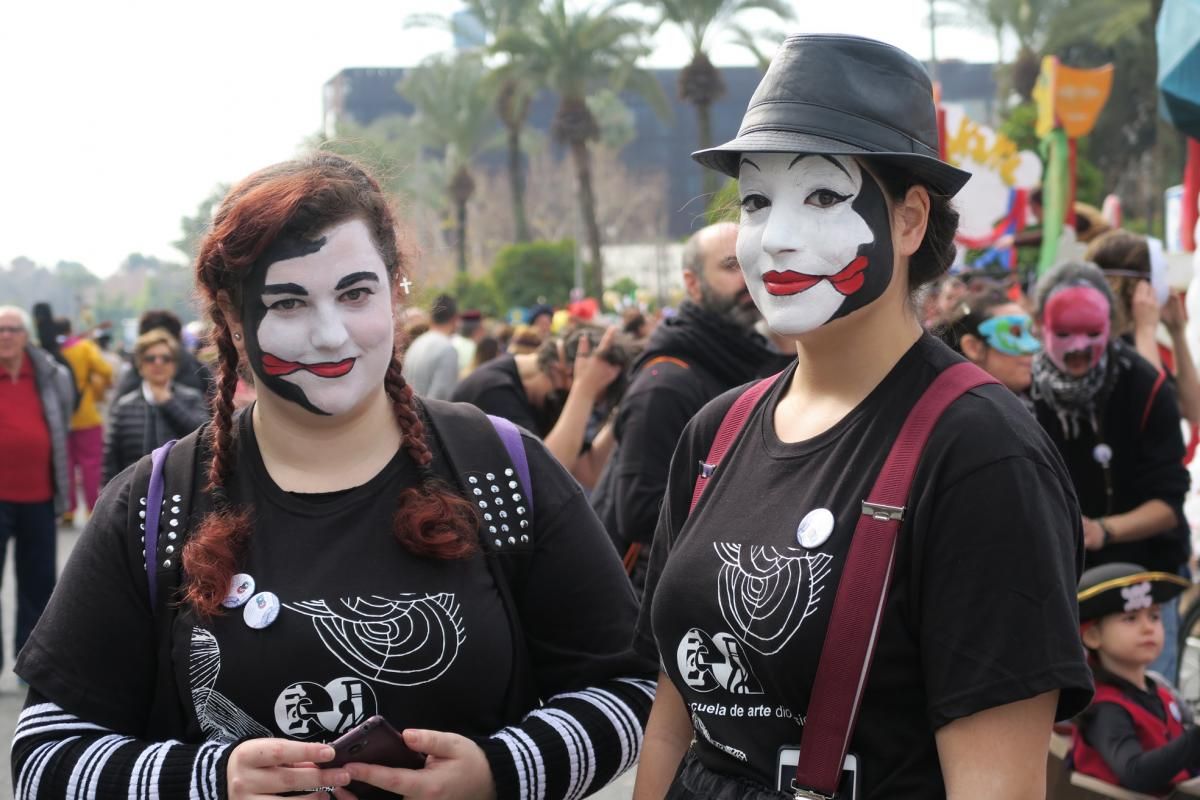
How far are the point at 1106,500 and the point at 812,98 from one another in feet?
9.19

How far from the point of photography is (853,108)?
6.87 feet

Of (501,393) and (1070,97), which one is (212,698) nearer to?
(501,393)

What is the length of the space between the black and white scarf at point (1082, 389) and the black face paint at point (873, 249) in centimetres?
246

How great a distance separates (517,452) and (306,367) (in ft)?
1.33

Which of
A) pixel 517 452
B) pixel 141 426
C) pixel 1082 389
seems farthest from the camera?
pixel 141 426

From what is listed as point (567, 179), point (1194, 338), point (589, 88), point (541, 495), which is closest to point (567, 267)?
point (589, 88)

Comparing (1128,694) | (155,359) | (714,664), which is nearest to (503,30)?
(155,359)

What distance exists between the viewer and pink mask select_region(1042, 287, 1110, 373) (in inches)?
172

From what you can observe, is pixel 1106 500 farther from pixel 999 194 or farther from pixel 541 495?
pixel 999 194

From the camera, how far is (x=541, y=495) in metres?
2.51

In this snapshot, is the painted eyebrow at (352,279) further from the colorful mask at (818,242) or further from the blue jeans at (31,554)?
the blue jeans at (31,554)

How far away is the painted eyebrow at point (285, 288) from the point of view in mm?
2432


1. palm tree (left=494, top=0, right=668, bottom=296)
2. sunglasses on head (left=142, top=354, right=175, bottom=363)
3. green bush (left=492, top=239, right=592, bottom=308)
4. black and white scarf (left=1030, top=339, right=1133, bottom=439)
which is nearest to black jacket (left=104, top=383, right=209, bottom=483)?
sunglasses on head (left=142, top=354, right=175, bottom=363)

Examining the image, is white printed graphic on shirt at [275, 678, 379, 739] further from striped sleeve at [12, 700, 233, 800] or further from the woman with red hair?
striped sleeve at [12, 700, 233, 800]
